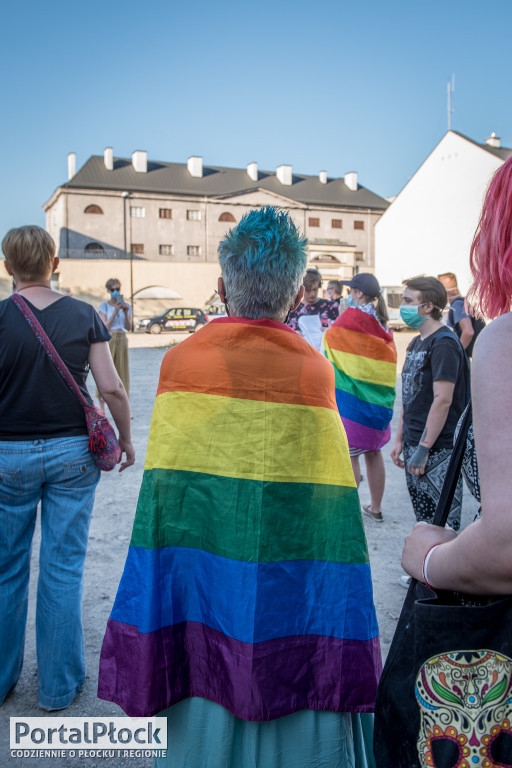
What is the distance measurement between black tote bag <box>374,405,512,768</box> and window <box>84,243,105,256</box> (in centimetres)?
4978

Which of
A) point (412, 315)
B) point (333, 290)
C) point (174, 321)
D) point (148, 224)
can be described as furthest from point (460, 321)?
point (148, 224)

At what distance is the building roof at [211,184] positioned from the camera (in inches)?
2052

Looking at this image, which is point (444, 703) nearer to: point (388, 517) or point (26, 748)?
point (26, 748)

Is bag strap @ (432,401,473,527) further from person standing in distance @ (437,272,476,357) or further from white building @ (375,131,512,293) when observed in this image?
white building @ (375,131,512,293)

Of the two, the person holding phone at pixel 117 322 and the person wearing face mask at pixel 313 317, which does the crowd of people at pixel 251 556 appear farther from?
the person holding phone at pixel 117 322

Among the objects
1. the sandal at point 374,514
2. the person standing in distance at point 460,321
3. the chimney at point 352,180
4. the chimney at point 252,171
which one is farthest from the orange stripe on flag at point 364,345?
the chimney at point 352,180

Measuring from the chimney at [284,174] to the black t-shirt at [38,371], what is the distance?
61.0 m

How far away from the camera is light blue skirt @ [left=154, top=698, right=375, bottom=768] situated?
1705 mm

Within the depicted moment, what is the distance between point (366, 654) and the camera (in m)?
1.73

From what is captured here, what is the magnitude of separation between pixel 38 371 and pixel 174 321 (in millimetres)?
33484

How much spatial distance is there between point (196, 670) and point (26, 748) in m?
1.30

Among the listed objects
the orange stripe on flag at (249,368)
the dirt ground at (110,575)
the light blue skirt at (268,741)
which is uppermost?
the orange stripe on flag at (249,368)

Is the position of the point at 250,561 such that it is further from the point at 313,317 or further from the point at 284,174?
the point at 284,174

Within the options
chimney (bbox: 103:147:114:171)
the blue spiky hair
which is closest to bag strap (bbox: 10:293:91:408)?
the blue spiky hair
